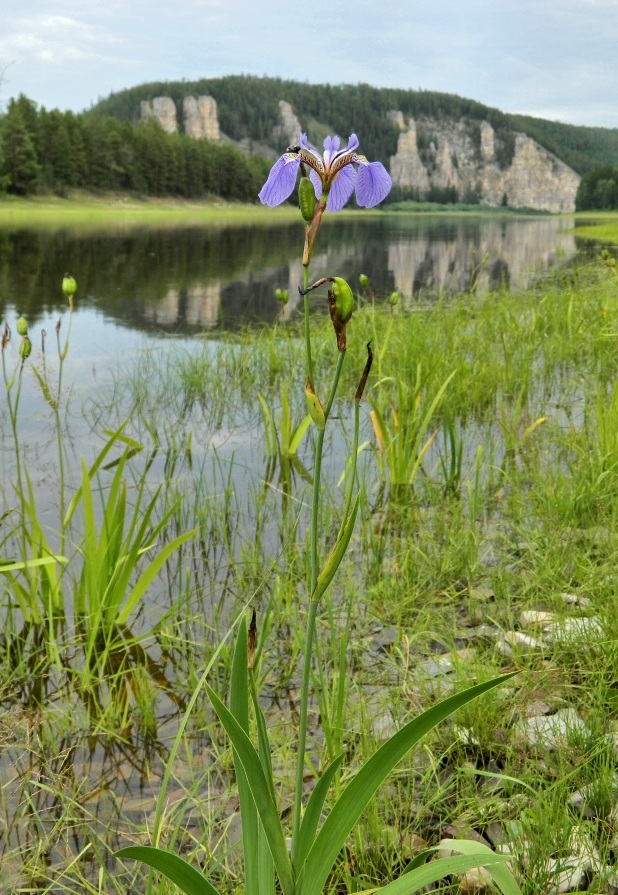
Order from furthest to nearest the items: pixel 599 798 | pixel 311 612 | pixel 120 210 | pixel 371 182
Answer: pixel 120 210 < pixel 599 798 < pixel 371 182 < pixel 311 612

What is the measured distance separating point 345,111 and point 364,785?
6462 inches

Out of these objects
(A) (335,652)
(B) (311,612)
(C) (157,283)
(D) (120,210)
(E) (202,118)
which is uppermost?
(E) (202,118)

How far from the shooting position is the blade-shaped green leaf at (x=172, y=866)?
3.69 ft

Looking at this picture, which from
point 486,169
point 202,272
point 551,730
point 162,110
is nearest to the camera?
point 551,730

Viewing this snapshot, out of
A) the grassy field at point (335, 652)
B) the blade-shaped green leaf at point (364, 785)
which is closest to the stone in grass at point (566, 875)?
the grassy field at point (335, 652)

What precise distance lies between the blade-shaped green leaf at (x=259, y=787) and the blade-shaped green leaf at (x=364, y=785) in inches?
1.4

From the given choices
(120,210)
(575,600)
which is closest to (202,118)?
(120,210)

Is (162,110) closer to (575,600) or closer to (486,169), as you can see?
(486,169)

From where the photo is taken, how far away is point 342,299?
1.13m

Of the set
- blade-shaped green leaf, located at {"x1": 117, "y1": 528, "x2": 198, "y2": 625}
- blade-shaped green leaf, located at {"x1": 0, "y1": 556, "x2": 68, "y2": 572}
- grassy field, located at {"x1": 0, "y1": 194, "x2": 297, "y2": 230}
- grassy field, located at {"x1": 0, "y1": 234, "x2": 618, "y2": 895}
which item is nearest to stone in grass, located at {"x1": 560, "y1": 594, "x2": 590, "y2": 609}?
grassy field, located at {"x1": 0, "y1": 234, "x2": 618, "y2": 895}

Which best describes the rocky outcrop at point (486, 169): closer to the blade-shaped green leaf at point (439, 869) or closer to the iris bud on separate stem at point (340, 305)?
the iris bud on separate stem at point (340, 305)

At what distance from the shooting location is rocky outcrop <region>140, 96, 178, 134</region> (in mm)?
130250

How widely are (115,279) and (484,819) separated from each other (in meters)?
13.7

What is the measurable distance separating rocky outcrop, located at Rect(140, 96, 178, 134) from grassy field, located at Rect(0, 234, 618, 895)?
138m
